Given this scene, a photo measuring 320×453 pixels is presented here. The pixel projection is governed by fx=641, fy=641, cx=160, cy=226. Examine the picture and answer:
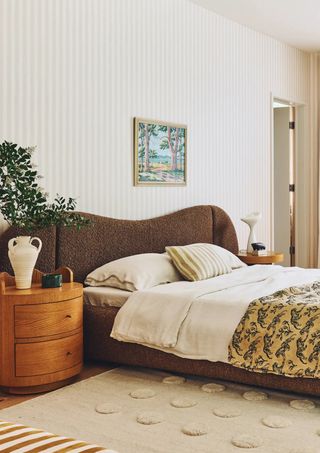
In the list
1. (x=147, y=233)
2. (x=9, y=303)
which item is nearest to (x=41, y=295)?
(x=9, y=303)

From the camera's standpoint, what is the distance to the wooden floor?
10.5 ft

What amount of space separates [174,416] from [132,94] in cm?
258

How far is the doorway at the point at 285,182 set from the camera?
7.27m

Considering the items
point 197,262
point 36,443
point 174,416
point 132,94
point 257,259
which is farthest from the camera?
point 257,259

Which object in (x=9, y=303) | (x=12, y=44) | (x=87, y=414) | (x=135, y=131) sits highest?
(x=12, y=44)

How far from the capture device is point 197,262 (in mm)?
4316

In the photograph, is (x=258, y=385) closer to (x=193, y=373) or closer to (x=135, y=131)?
(x=193, y=373)

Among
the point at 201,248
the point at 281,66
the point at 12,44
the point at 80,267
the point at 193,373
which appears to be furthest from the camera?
the point at 281,66

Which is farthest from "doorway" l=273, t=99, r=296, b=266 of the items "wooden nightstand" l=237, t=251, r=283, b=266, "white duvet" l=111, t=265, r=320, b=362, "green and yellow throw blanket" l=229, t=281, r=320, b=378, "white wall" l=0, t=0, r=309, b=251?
"green and yellow throw blanket" l=229, t=281, r=320, b=378

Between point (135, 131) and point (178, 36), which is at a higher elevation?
point (178, 36)

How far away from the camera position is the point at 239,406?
3068mm

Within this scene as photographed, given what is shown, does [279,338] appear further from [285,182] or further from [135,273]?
[285,182]

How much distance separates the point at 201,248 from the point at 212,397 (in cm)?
153

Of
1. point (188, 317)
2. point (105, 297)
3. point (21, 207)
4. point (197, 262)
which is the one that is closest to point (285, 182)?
point (197, 262)
